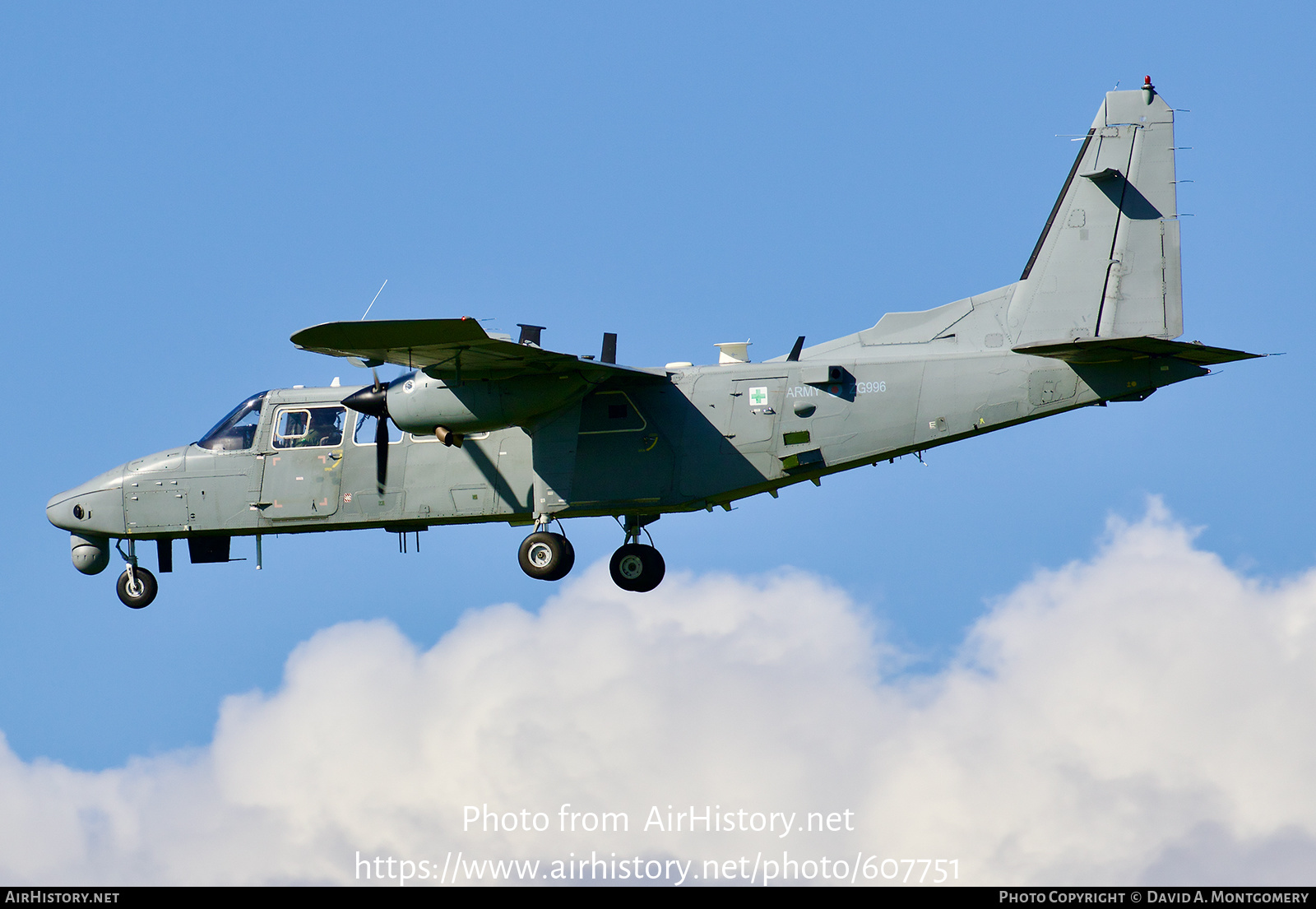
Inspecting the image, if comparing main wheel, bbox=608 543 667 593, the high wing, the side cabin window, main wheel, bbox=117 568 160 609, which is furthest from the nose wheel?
main wheel, bbox=117 568 160 609

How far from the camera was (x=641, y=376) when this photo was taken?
28453mm

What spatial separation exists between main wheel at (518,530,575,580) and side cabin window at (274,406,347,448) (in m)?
4.32

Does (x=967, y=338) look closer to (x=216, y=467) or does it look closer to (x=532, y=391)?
(x=532, y=391)

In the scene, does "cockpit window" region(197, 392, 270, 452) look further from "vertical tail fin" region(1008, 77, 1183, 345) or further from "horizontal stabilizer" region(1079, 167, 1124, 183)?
"horizontal stabilizer" region(1079, 167, 1124, 183)

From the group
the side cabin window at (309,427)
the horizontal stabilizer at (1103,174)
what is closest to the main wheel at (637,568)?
the side cabin window at (309,427)

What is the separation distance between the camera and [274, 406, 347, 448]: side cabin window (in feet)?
99.2

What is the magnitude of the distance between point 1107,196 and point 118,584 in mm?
19935

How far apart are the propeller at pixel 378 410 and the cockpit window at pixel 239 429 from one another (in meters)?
2.20

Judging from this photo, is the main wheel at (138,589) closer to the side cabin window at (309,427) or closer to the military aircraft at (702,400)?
the military aircraft at (702,400)

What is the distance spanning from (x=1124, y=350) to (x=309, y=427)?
48.3ft

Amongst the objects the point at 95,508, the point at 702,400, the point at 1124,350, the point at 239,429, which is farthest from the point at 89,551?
the point at 1124,350

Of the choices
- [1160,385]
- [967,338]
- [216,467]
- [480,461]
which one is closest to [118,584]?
[216,467]

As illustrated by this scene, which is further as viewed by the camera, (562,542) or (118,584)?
(118,584)
